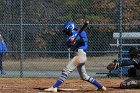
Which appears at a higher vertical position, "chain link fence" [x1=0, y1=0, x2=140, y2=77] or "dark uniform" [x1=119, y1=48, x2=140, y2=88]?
"chain link fence" [x1=0, y1=0, x2=140, y2=77]

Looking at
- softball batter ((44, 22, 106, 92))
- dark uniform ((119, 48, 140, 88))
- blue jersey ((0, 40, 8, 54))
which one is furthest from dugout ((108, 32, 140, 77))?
softball batter ((44, 22, 106, 92))

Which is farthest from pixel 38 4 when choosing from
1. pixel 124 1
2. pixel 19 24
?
pixel 124 1

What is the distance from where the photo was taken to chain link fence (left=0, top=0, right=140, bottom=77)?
59.3ft

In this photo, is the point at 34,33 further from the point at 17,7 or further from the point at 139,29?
the point at 139,29

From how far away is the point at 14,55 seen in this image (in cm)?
1833

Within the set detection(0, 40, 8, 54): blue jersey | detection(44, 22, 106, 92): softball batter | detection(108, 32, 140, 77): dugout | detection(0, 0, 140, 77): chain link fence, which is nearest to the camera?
detection(44, 22, 106, 92): softball batter

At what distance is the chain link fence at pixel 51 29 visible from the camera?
18.1 meters

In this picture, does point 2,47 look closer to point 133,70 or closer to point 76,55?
point 76,55

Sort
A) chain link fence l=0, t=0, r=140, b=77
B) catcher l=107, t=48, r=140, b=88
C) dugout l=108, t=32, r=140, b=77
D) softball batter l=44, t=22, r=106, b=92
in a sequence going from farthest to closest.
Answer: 1. chain link fence l=0, t=0, r=140, b=77
2. dugout l=108, t=32, r=140, b=77
3. catcher l=107, t=48, r=140, b=88
4. softball batter l=44, t=22, r=106, b=92

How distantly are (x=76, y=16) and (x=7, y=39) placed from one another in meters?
2.76

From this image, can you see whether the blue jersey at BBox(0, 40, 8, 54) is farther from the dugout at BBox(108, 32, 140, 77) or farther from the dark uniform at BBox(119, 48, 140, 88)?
the dark uniform at BBox(119, 48, 140, 88)

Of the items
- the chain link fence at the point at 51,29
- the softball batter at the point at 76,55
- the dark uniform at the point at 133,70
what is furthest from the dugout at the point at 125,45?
the softball batter at the point at 76,55

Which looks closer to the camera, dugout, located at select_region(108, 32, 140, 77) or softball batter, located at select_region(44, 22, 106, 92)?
softball batter, located at select_region(44, 22, 106, 92)

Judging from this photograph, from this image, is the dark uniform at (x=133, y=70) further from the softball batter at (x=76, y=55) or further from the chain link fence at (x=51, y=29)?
the chain link fence at (x=51, y=29)
